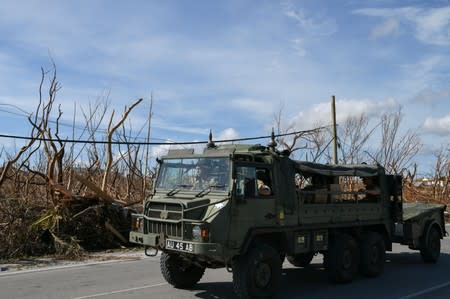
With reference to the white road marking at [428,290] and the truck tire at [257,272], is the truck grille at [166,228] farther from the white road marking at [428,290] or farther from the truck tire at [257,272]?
the white road marking at [428,290]

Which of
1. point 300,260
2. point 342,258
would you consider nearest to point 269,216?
point 342,258

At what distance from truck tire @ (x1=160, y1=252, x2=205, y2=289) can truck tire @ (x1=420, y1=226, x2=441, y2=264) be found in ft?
20.2

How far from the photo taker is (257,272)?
7.87 metres

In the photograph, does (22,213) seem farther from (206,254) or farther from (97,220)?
(206,254)

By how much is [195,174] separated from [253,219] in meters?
1.30

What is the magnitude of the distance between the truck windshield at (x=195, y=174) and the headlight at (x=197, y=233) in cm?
78

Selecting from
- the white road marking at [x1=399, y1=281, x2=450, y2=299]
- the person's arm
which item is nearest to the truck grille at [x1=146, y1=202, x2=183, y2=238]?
the person's arm

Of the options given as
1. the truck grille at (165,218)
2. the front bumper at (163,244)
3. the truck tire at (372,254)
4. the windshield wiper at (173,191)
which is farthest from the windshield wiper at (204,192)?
the truck tire at (372,254)

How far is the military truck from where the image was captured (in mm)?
7699

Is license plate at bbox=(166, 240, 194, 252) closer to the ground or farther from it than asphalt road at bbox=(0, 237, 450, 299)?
farther from it

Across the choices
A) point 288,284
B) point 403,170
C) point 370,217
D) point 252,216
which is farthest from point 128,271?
point 403,170

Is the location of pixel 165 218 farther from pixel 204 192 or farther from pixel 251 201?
pixel 251 201

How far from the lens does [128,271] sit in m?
11.2

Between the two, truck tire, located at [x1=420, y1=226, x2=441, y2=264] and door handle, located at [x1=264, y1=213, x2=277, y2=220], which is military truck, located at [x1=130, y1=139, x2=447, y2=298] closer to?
door handle, located at [x1=264, y1=213, x2=277, y2=220]
